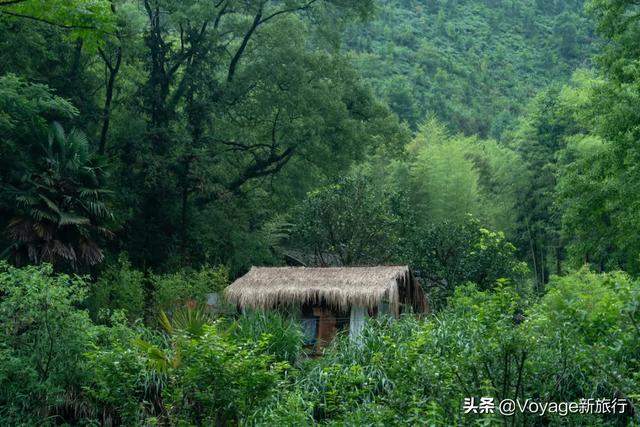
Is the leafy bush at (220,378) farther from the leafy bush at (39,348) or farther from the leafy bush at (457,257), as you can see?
the leafy bush at (457,257)

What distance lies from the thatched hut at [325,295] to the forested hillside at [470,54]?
112 ft

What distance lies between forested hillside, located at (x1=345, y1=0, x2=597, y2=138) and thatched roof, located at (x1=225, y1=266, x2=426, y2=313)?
34086 mm

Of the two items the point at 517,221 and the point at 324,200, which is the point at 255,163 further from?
the point at 517,221

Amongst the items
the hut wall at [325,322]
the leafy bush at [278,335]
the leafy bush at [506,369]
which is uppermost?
the leafy bush at [506,369]

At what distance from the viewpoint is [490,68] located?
64.6m

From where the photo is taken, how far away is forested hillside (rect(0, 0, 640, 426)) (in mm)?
9695

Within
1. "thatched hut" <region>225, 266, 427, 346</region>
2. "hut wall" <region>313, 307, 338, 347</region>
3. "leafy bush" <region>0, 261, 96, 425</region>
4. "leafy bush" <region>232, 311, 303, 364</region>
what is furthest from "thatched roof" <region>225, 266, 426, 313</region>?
"leafy bush" <region>0, 261, 96, 425</region>

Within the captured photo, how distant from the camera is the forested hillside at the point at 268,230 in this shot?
970cm

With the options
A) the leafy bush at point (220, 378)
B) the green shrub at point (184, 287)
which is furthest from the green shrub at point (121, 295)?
the leafy bush at point (220, 378)

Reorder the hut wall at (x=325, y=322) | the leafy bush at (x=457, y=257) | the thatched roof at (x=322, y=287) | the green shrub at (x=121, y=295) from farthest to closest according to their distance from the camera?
1. the leafy bush at (x=457, y=257)
2. the green shrub at (x=121, y=295)
3. the hut wall at (x=325, y=322)
4. the thatched roof at (x=322, y=287)

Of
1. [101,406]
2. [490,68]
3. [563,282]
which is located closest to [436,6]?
[490,68]

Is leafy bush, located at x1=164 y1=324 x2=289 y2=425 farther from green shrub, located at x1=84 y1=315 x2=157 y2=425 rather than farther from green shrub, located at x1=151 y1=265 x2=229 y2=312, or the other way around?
green shrub, located at x1=151 y1=265 x2=229 y2=312

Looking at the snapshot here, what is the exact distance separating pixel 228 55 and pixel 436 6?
51.7m

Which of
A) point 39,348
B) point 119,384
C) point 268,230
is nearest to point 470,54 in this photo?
point 268,230
